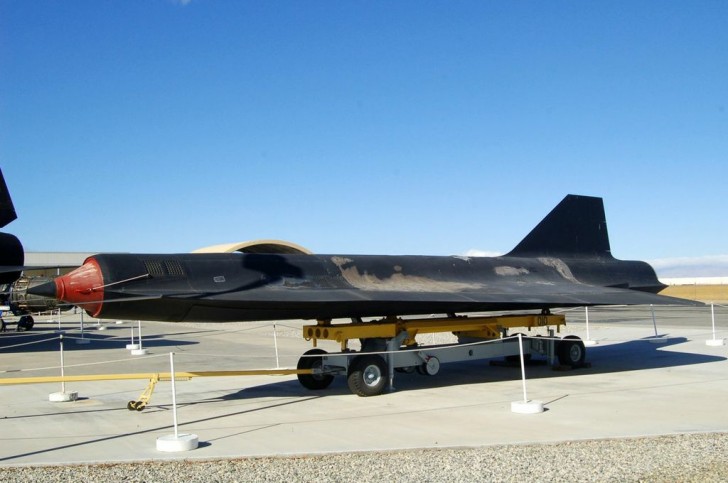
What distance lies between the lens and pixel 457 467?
6426 millimetres

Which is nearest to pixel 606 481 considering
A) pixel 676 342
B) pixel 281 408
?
pixel 281 408

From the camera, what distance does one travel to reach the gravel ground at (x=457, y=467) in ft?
20.1

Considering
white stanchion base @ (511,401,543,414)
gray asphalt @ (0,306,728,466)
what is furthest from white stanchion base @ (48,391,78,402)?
white stanchion base @ (511,401,543,414)

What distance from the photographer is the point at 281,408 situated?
997 cm

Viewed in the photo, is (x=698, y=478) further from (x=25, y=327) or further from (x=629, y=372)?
(x=25, y=327)

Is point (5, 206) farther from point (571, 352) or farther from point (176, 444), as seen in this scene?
point (571, 352)

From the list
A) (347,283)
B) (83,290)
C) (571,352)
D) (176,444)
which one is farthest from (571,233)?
(176,444)

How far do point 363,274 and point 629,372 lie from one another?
5.47m

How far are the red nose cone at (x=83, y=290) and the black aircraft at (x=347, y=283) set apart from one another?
1cm

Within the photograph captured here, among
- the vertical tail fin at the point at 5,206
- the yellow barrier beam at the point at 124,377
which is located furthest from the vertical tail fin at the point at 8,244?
the yellow barrier beam at the point at 124,377

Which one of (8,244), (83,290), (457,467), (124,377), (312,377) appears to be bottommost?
(457,467)

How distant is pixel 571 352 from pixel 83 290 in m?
9.08

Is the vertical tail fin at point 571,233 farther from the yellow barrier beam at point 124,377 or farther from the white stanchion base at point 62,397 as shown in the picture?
the white stanchion base at point 62,397

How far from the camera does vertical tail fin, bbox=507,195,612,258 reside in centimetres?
1580
